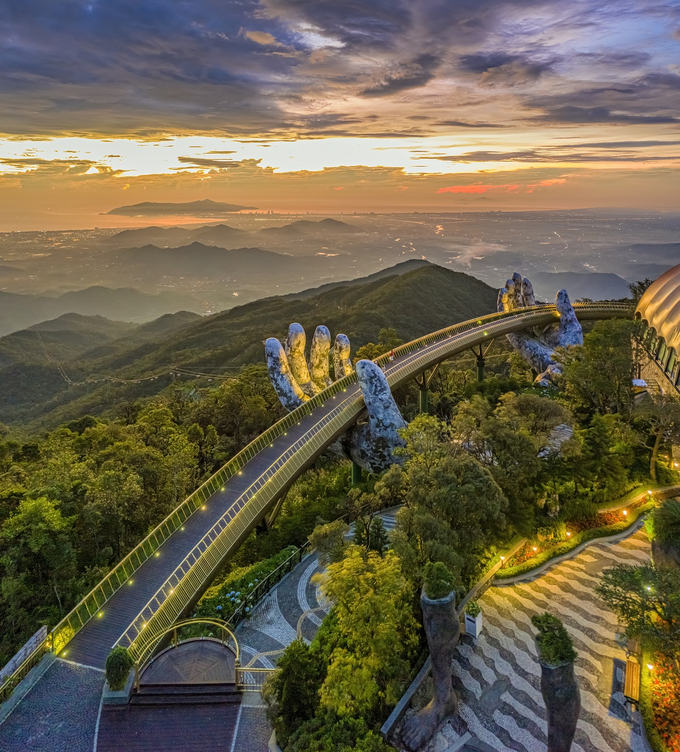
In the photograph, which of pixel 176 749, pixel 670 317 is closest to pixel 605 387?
pixel 670 317

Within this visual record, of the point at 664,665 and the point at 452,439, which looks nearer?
the point at 664,665

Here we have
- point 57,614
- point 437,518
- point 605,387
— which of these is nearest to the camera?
point 437,518

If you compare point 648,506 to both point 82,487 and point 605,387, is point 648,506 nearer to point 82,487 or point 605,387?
point 605,387

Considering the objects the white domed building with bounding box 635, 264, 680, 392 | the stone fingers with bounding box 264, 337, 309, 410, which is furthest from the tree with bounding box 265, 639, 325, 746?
the white domed building with bounding box 635, 264, 680, 392

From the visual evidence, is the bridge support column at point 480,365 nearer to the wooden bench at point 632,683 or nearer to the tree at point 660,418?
the tree at point 660,418

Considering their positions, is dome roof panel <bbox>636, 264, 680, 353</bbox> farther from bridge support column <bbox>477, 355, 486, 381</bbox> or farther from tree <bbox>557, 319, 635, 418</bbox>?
bridge support column <bbox>477, 355, 486, 381</bbox>

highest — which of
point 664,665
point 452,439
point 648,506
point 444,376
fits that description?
point 452,439

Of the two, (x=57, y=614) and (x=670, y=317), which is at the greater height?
(x=670, y=317)
